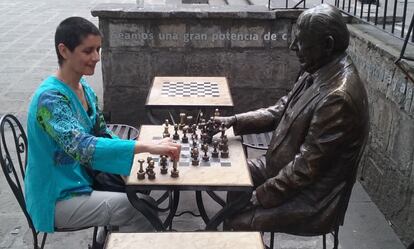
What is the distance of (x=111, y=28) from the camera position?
18.6 ft

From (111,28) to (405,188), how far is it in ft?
10.9

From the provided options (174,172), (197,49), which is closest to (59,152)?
(174,172)

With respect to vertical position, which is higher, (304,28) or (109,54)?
(304,28)

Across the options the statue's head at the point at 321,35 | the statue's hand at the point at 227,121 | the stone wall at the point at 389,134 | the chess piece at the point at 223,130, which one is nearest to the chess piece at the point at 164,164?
the chess piece at the point at 223,130

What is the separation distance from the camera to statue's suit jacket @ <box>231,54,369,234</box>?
8.63 feet

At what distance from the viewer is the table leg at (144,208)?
281 cm

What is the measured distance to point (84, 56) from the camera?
2.85 metres

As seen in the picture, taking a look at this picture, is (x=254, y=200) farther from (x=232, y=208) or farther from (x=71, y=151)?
(x=71, y=151)

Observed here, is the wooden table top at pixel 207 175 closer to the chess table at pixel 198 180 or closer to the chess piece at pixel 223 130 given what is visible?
the chess table at pixel 198 180

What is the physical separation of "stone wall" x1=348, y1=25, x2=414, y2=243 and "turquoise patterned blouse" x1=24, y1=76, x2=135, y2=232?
2071 mm

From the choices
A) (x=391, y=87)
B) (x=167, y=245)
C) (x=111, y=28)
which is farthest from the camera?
(x=111, y=28)

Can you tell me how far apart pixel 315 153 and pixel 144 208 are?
93cm

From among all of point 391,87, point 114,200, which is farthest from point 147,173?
point 391,87

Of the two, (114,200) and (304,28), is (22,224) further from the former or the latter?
(304,28)
